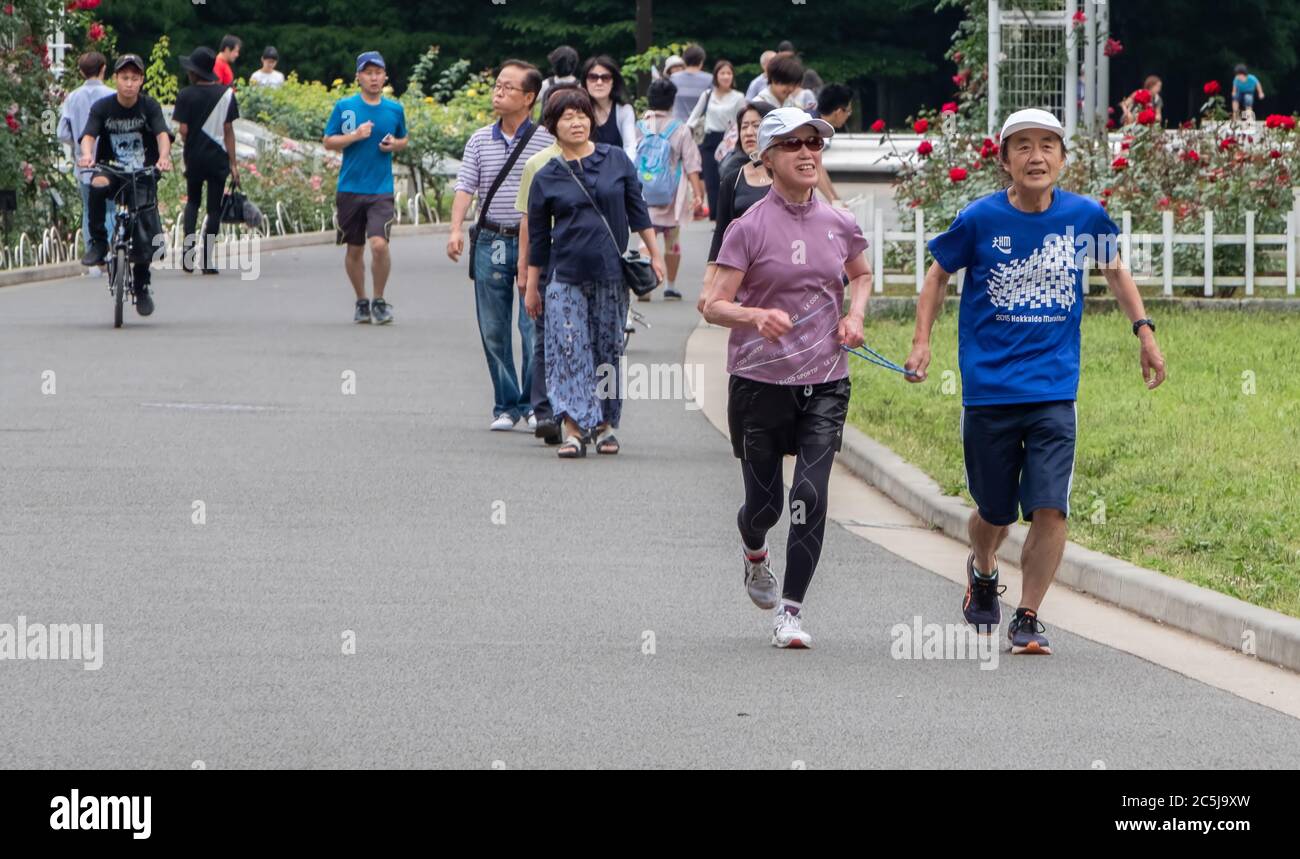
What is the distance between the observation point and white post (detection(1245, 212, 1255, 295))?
1850cm

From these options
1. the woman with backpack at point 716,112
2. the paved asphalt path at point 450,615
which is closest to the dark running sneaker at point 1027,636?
the paved asphalt path at point 450,615

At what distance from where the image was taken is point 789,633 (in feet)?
26.4

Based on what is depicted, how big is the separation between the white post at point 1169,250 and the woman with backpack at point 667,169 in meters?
3.98

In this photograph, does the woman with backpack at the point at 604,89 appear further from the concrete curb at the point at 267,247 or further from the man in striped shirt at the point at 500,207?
the concrete curb at the point at 267,247

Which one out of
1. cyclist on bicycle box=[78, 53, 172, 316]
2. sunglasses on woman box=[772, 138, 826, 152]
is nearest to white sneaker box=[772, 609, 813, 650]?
sunglasses on woman box=[772, 138, 826, 152]

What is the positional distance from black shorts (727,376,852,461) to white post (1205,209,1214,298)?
10909 millimetres

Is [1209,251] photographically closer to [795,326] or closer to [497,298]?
[497,298]

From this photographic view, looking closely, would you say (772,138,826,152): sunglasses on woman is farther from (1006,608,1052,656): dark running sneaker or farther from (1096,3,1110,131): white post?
(1096,3,1110,131): white post

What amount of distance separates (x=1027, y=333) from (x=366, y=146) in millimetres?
10965

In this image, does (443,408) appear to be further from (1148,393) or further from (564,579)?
(564,579)

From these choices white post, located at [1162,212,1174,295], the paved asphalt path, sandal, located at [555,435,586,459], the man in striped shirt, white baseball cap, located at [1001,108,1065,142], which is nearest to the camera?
the paved asphalt path

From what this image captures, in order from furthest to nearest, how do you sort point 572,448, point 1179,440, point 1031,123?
point 572,448
point 1179,440
point 1031,123

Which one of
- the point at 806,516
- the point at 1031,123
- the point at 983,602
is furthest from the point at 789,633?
the point at 1031,123

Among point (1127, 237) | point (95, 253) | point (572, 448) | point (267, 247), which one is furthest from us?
point (267, 247)
